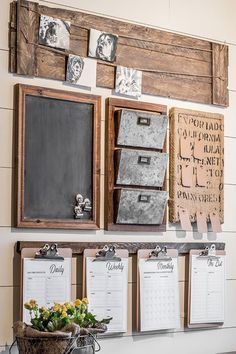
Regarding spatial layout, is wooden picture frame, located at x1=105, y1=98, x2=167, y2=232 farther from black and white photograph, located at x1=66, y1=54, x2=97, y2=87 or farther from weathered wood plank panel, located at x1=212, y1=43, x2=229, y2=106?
weathered wood plank panel, located at x1=212, y1=43, x2=229, y2=106

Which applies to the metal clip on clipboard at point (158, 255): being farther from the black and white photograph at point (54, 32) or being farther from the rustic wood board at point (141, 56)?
the black and white photograph at point (54, 32)

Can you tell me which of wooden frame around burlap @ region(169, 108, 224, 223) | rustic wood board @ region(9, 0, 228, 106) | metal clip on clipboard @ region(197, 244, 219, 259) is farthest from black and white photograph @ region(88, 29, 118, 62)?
metal clip on clipboard @ region(197, 244, 219, 259)

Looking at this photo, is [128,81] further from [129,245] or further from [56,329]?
[56,329]

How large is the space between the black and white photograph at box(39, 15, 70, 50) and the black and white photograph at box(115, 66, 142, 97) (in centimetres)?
27

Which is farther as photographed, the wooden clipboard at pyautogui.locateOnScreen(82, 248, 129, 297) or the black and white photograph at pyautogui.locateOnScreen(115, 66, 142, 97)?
the black and white photograph at pyautogui.locateOnScreen(115, 66, 142, 97)

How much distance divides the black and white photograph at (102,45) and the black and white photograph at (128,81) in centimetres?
7

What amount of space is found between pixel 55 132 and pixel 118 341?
0.91m

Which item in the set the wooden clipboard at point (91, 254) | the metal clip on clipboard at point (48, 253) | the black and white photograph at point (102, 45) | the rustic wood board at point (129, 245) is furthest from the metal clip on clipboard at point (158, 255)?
the black and white photograph at point (102, 45)

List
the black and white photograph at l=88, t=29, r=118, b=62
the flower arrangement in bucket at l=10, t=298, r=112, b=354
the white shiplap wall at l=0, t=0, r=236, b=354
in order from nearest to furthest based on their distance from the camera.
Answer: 1. the flower arrangement in bucket at l=10, t=298, r=112, b=354
2. the white shiplap wall at l=0, t=0, r=236, b=354
3. the black and white photograph at l=88, t=29, r=118, b=62

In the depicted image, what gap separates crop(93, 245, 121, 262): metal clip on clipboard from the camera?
8.60 ft

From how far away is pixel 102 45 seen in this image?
271cm

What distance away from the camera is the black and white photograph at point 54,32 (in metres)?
2.55

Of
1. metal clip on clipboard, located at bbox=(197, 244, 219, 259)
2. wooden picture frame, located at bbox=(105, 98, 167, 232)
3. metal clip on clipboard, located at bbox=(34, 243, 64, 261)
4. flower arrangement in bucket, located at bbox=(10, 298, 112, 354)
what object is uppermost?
wooden picture frame, located at bbox=(105, 98, 167, 232)

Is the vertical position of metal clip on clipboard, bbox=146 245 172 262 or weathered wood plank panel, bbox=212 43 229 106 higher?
weathered wood plank panel, bbox=212 43 229 106
